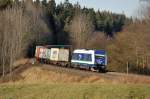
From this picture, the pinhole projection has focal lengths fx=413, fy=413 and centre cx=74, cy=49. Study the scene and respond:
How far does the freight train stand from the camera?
Result: 1986 inches

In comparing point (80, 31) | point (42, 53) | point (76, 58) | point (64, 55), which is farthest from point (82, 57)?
point (80, 31)

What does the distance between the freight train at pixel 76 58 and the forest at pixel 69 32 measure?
5178mm

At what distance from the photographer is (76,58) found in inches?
2244

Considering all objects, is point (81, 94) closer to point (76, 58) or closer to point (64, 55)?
point (76, 58)

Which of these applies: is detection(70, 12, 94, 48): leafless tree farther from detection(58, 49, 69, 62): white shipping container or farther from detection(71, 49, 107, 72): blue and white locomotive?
detection(71, 49, 107, 72): blue and white locomotive

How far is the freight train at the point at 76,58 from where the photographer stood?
50.4 meters

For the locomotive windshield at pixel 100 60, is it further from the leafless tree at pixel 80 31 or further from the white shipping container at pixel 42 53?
the leafless tree at pixel 80 31

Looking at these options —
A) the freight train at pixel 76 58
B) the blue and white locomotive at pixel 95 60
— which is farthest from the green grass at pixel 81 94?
the freight train at pixel 76 58

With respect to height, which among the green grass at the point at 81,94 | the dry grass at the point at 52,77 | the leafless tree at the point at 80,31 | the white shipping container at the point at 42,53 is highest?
the leafless tree at the point at 80,31

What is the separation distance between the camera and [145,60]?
6209 cm

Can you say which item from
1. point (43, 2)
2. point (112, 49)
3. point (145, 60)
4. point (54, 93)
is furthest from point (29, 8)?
point (54, 93)

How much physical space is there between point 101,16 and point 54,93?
132520 millimetres

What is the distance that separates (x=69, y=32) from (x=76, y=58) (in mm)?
59956

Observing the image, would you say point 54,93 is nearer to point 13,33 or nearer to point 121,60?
point 121,60
